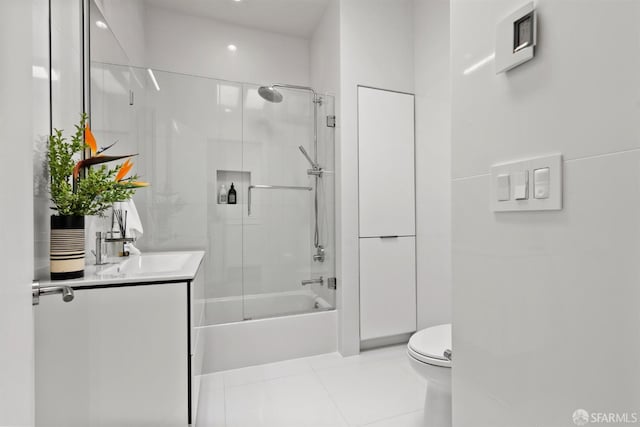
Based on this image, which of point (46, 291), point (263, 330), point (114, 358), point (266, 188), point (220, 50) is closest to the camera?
point (46, 291)

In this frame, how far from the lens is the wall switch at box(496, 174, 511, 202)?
690 millimetres

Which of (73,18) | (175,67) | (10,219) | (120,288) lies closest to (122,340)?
(120,288)

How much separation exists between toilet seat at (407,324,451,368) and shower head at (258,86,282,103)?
2.04m

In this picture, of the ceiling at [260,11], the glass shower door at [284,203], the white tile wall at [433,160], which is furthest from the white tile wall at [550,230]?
the ceiling at [260,11]

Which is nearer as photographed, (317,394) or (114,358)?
(114,358)

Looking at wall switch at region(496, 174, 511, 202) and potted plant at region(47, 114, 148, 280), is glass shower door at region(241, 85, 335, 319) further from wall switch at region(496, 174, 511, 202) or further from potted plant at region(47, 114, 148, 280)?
wall switch at region(496, 174, 511, 202)

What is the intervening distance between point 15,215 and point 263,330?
5.58 feet

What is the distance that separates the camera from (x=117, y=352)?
3.59 ft

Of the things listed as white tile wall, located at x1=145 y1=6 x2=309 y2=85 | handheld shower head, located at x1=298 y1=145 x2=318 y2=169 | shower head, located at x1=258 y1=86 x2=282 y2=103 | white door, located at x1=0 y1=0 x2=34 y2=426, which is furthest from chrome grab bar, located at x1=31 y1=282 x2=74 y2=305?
white tile wall, located at x1=145 y1=6 x2=309 y2=85

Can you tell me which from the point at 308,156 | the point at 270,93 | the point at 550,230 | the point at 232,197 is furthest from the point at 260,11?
the point at 550,230

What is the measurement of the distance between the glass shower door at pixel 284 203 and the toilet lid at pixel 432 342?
98cm

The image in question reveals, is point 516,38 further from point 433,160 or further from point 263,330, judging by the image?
point 263,330

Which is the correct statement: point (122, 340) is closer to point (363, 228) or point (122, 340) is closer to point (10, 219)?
point (10, 219)

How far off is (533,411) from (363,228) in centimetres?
168
